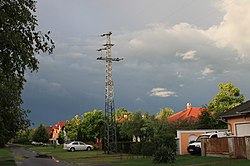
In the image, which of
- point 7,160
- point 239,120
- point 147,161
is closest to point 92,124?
point 7,160

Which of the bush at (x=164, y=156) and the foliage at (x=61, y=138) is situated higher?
the foliage at (x=61, y=138)

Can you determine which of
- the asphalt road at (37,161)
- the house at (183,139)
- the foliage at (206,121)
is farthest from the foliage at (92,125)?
the house at (183,139)

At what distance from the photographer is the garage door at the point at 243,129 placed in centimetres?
2441

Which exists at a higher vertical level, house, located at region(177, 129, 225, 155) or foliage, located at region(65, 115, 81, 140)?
foliage, located at region(65, 115, 81, 140)

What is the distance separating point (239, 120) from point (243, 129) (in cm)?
71

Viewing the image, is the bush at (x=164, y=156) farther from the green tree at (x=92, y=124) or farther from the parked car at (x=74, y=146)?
the green tree at (x=92, y=124)

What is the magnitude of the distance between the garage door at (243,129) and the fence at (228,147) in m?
2.79

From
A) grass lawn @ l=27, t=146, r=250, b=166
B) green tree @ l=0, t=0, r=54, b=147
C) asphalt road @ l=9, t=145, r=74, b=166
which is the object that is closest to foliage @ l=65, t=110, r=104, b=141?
asphalt road @ l=9, t=145, r=74, b=166

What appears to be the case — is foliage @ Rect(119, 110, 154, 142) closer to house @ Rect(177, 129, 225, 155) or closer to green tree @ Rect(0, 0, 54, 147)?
house @ Rect(177, 129, 225, 155)

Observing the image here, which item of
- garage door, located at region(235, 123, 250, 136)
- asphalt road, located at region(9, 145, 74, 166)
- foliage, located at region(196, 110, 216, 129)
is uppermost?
foliage, located at region(196, 110, 216, 129)

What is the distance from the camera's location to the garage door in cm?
2441

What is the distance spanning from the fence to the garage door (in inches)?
110

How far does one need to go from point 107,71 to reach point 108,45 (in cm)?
302

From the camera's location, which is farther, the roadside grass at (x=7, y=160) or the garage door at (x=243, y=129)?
the roadside grass at (x=7, y=160)
